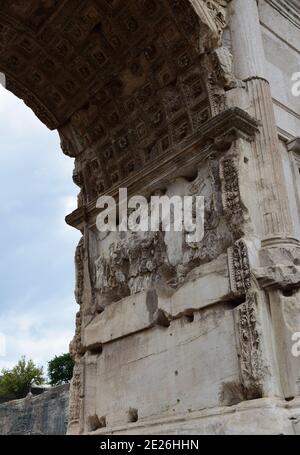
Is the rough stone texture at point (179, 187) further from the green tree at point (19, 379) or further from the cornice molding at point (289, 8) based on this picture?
the green tree at point (19, 379)

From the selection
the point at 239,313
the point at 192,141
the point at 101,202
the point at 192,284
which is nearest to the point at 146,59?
the point at 192,141

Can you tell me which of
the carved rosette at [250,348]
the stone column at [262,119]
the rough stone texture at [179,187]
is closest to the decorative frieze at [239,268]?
the rough stone texture at [179,187]

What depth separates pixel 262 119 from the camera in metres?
5.57

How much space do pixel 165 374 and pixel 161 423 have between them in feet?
1.62

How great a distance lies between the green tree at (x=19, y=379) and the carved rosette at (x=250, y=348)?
35.8 metres

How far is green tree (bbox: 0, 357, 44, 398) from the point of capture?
1485 inches

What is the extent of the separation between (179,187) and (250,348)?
2286 millimetres

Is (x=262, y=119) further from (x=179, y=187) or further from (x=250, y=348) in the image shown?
(x=250, y=348)

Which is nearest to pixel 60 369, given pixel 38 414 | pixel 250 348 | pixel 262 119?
pixel 38 414

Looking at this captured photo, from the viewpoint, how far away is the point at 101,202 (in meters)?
7.21

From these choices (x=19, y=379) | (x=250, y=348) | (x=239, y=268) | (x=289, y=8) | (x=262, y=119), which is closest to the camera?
(x=250, y=348)

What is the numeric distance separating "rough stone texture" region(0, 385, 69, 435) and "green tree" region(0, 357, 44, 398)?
51.9ft

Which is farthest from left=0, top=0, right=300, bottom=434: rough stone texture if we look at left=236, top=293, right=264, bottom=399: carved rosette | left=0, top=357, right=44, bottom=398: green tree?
left=0, top=357, right=44, bottom=398: green tree

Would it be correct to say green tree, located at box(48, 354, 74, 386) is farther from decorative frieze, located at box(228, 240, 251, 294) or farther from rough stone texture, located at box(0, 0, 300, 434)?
decorative frieze, located at box(228, 240, 251, 294)
